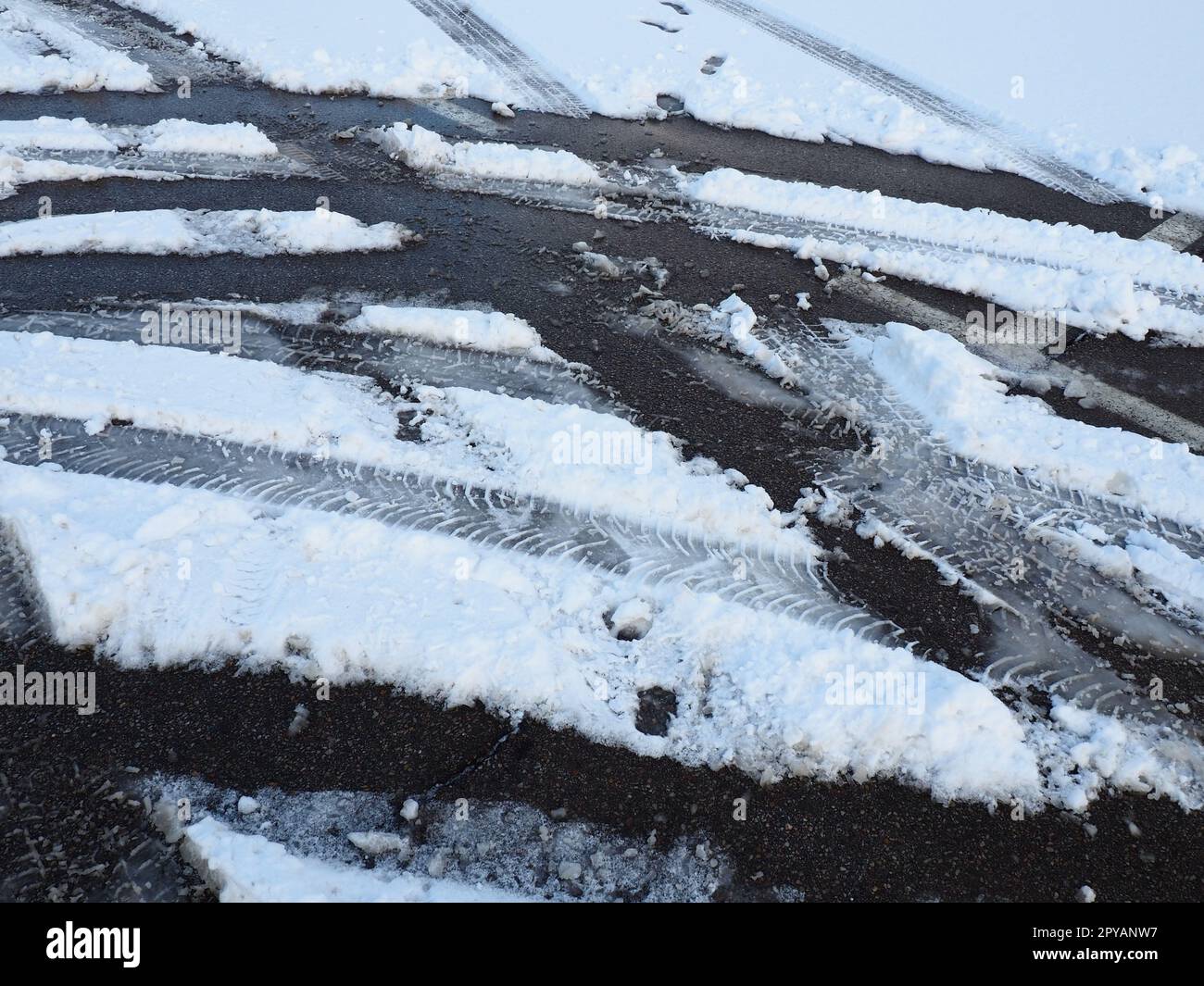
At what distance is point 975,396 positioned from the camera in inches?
268

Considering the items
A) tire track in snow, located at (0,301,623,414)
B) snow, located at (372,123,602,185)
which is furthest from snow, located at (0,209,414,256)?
snow, located at (372,123,602,185)

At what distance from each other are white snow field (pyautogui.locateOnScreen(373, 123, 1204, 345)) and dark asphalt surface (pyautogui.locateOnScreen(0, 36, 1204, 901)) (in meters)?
0.39

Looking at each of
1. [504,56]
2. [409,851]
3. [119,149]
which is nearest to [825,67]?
[504,56]

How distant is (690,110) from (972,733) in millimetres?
9855

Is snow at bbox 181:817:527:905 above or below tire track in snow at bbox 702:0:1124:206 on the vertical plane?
below

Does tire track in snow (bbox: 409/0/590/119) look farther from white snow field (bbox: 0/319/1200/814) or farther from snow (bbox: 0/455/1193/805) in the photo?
snow (bbox: 0/455/1193/805)

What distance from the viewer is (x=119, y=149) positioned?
998 centimetres

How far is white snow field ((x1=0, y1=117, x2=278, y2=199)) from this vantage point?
9.38m

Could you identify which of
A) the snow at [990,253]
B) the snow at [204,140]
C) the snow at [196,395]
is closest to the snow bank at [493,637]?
the snow at [196,395]

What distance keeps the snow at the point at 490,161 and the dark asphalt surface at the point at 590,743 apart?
120 cm

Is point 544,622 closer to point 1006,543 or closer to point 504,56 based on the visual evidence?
point 1006,543

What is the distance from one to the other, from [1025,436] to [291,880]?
5850 millimetres

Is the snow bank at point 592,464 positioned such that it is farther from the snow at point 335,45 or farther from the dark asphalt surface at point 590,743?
the snow at point 335,45
